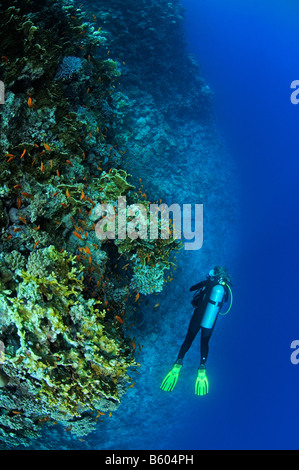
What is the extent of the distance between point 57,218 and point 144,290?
2.49 m

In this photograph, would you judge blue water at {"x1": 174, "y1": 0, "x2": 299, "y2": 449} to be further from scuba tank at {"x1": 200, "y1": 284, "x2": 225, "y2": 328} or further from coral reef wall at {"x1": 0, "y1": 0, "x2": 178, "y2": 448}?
coral reef wall at {"x1": 0, "y1": 0, "x2": 178, "y2": 448}

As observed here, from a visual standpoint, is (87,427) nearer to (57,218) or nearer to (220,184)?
(57,218)

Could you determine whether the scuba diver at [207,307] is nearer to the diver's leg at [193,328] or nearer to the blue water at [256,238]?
the diver's leg at [193,328]

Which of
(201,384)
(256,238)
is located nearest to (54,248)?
(201,384)

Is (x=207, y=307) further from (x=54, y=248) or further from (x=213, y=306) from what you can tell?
(x=54, y=248)

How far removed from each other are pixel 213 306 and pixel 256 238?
1496 cm

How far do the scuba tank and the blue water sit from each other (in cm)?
1036

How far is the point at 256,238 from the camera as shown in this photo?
1989 cm

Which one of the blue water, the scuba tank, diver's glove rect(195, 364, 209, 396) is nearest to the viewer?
the scuba tank

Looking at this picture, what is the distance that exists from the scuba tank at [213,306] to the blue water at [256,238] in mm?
10365

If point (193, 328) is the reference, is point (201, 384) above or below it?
below

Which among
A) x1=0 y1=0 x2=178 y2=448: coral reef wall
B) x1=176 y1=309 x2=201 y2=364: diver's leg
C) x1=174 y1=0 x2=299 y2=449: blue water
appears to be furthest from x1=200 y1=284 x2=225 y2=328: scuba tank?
x1=174 y1=0 x2=299 y2=449: blue water

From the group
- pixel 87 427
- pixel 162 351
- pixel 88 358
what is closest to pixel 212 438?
pixel 162 351

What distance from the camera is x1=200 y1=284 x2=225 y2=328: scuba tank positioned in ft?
21.2
